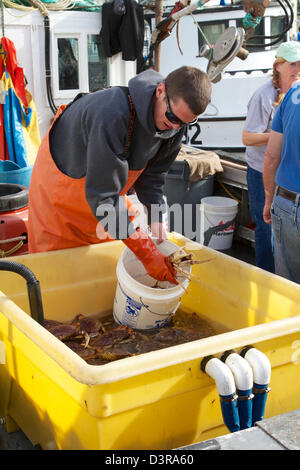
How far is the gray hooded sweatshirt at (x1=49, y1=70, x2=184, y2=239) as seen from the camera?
7.97 ft

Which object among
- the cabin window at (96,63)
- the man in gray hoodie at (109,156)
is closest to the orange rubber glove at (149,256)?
the man in gray hoodie at (109,156)

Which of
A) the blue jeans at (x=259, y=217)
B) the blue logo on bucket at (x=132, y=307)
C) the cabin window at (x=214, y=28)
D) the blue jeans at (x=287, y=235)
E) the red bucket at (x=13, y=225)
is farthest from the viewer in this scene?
the cabin window at (x=214, y=28)

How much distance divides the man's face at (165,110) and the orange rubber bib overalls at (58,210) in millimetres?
413

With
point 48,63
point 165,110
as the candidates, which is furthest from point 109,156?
point 48,63

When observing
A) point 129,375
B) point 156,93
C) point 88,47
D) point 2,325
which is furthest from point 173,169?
point 129,375

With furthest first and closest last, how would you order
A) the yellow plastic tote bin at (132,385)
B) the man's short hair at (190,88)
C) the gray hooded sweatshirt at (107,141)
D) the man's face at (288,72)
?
1. the man's face at (288,72)
2. the gray hooded sweatshirt at (107,141)
3. the man's short hair at (190,88)
4. the yellow plastic tote bin at (132,385)

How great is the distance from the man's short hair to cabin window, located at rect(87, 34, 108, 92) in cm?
569

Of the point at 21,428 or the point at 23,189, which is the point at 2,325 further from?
the point at 23,189

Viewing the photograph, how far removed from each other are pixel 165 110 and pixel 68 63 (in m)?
5.57

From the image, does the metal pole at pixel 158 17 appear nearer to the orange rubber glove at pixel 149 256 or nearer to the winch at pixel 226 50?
the winch at pixel 226 50

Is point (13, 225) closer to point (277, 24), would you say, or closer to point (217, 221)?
point (217, 221)

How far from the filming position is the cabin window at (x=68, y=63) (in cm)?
744

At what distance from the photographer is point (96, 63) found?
7816 millimetres

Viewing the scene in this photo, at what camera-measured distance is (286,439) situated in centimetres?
134
